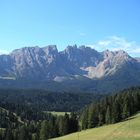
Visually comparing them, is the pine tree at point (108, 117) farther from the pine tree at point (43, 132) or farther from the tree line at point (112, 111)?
the pine tree at point (43, 132)

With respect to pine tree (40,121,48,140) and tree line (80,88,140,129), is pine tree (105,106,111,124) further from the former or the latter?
pine tree (40,121,48,140)

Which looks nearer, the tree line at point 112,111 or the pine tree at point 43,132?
the tree line at point 112,111

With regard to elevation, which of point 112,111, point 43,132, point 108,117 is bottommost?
point 43,132

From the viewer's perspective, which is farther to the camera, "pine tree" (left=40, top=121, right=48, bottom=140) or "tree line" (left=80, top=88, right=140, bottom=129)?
"pine tree" (left=40, top=121, right=48, bottom=140)

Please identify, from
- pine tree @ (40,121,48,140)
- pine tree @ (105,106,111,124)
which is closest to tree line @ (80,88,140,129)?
pine tree @ (105,106,111,124)

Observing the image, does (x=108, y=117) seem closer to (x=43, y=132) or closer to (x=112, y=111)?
(x=112, y=111)

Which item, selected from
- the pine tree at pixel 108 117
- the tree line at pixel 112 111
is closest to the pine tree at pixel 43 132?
the tree line at pixel 112 111

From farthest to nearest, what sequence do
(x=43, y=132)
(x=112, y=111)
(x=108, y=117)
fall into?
1. (x=43, y=132)
2. (x=112, y=111)
3. (x=108, y=117)

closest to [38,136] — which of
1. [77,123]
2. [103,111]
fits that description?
[77,123]

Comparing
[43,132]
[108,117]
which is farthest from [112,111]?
[43,132]

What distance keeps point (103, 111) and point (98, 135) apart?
33.2 metres

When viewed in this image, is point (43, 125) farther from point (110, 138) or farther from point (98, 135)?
point (110, 138)

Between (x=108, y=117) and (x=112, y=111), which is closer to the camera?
(x=108, y=117)

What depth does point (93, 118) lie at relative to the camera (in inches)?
5404
